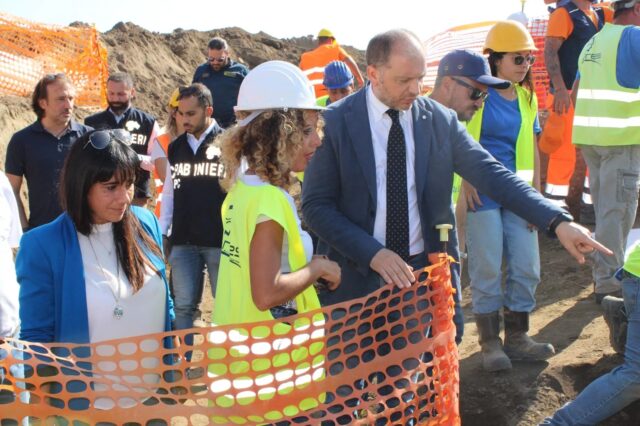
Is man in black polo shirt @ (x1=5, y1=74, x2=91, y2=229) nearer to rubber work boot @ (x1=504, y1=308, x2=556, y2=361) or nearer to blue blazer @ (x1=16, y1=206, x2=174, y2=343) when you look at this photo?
blue blazer @ (x1=16, y1=206, x2=174, y2=343)

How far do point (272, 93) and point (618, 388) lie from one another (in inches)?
94.6

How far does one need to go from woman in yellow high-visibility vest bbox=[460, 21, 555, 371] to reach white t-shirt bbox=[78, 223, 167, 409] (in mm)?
2500

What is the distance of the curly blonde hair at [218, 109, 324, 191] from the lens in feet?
10.0

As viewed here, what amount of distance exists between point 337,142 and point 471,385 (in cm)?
225

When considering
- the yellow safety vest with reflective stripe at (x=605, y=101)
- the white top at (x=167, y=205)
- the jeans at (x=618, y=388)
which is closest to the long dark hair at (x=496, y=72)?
the yellow safety vest with reflective stripe at (x=605, y=101)

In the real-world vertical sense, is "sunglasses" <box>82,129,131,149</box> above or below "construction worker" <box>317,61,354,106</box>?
below

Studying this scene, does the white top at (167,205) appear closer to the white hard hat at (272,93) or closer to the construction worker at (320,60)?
the white hard hat at (272,93)

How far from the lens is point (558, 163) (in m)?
8.60

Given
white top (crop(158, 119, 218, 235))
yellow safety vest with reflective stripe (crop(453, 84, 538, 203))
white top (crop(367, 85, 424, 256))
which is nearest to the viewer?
white top (crop(367, 85, 424, 256))

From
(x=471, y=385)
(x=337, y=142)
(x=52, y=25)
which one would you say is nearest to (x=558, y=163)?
(x=471, y=385)

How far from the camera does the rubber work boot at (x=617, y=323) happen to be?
512cm

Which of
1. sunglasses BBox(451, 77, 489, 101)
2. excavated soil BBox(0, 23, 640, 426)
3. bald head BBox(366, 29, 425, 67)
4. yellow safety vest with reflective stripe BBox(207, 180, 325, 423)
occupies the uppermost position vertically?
bald head BBox(366, 29, 425, 67)

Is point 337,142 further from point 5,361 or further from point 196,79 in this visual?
point 196,79

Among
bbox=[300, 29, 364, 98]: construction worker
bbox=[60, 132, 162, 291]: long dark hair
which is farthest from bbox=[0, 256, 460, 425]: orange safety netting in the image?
bbox=[300, 29, 364, 98]: construction worker
